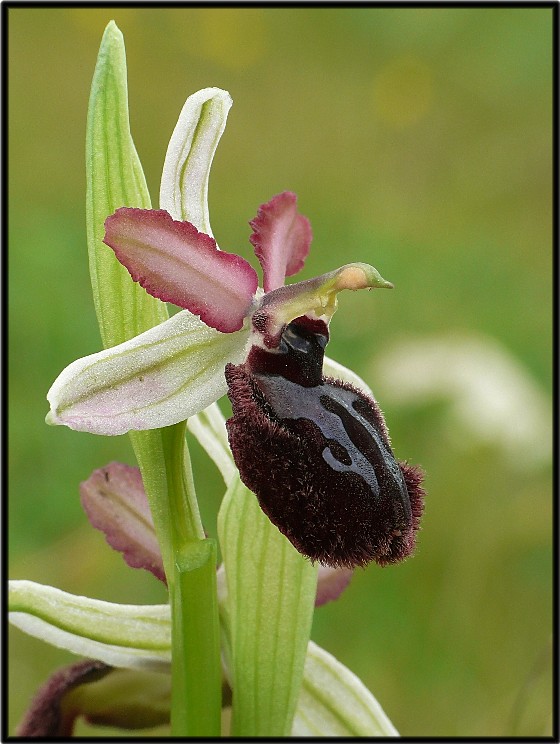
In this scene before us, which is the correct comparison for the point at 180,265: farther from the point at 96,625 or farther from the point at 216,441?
the point at 96,625

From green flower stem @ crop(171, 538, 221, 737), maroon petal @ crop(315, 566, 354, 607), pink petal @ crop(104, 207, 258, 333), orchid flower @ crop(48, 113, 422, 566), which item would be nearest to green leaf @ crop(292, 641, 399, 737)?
maroon petal @ crop(315, 566, 354, 607)

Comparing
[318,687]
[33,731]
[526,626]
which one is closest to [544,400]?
[526,626]

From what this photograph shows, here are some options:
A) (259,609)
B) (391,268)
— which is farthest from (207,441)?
(391,268)

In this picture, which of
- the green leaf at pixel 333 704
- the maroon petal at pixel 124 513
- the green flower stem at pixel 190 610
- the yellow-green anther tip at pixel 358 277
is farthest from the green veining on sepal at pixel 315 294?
the green leaf at pixel 333 704

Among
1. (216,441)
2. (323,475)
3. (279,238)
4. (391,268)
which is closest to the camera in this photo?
(323,475)

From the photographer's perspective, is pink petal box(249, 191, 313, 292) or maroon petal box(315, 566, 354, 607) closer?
pink petal box(249, 191, 313, 292)

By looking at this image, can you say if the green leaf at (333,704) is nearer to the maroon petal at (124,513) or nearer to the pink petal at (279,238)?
the maroon petal at (124,513)

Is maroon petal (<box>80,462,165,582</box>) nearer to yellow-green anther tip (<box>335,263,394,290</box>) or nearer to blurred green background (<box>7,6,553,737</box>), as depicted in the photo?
yellow-green anther tip (<box>335,263,394,290</box>)

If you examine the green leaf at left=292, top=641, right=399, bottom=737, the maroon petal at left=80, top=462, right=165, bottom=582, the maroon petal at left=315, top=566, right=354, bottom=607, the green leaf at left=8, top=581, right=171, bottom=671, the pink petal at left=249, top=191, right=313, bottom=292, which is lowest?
the green leaf at left=292, top=641, right=399, bottom=737
